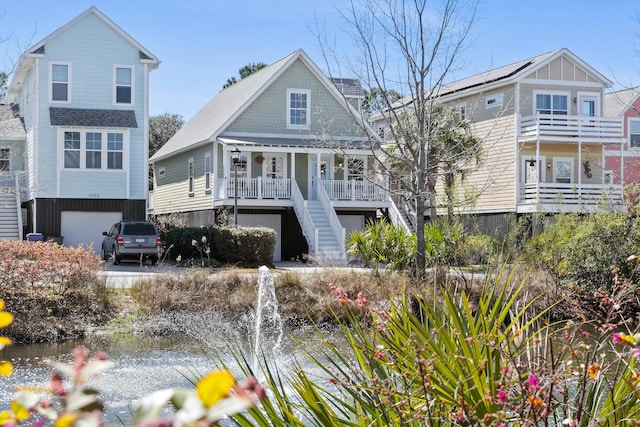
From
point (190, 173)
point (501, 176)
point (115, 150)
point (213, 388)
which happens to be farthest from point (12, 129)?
point (213, 388)

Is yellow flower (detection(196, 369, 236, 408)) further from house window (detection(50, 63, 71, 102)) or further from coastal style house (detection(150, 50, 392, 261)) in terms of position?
house window (detection(50, 63, 71, 102))

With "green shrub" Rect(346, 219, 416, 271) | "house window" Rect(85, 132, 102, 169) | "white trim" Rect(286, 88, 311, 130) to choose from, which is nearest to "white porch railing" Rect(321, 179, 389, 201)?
"white trim" Rect(286, 88, 311, 130)

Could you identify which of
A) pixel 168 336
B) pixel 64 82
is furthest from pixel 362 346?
pixel 64 82

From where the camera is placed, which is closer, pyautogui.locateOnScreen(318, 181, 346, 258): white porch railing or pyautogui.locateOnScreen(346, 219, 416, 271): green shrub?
pyautogui.locateOnScreen(346, 219, 416, 271): green shrub

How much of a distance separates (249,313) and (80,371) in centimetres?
1818

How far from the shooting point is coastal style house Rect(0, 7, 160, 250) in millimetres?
33719

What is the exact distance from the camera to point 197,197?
→ 39250 millimetres

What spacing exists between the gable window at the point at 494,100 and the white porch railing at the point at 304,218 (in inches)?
409

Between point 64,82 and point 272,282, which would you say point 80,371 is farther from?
point 64,82

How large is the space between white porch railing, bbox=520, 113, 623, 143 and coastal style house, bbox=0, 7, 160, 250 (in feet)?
53.9

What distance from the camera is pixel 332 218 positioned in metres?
33.9

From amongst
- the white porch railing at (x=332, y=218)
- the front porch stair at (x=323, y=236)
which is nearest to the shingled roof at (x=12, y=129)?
the front porch stair at (x=323, y=236)

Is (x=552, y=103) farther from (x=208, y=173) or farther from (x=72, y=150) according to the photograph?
(x=72, y=150)

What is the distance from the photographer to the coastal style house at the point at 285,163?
35.1 metres
